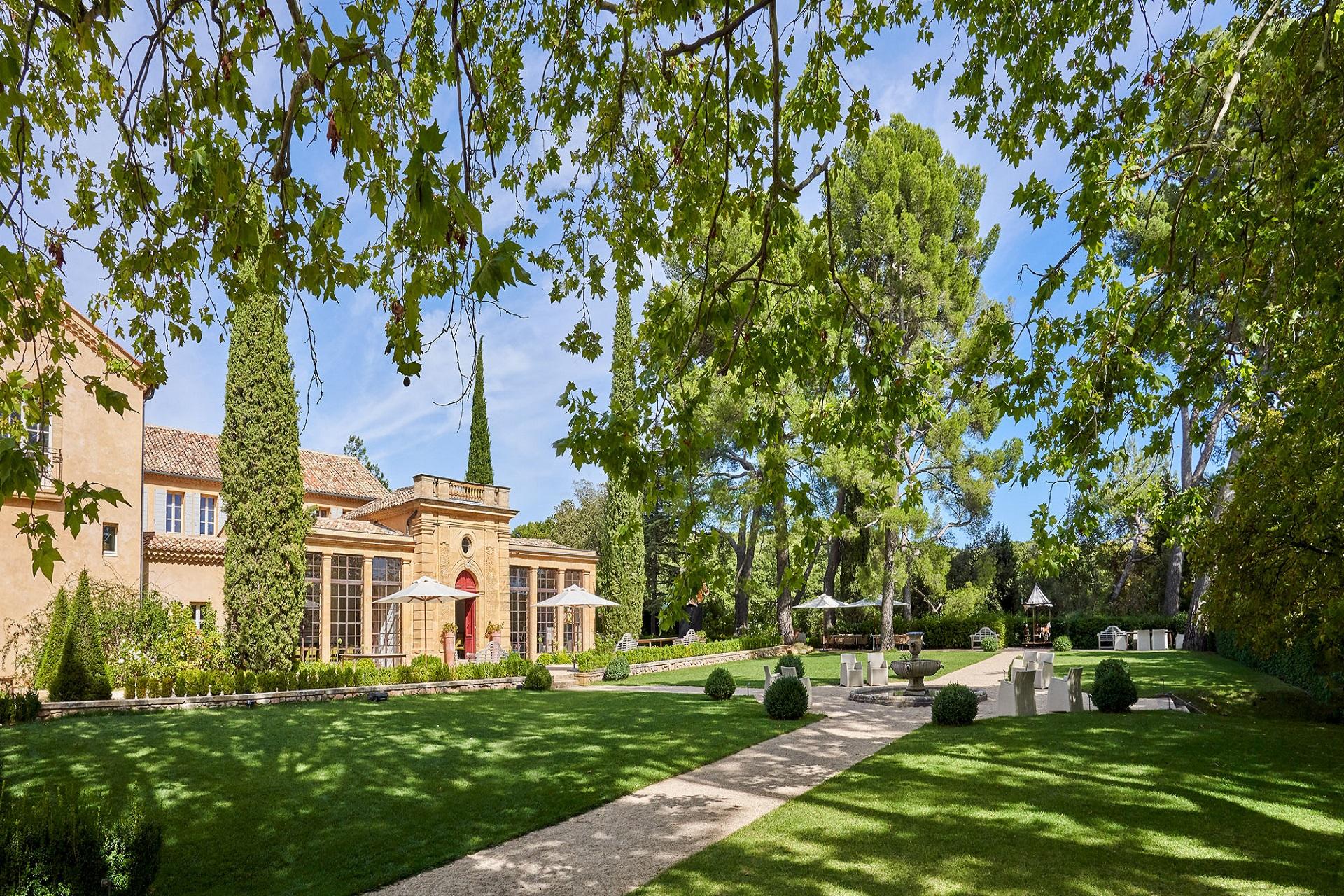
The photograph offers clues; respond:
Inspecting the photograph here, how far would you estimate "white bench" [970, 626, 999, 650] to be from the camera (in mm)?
31062

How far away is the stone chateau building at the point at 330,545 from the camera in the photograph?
19.3 m

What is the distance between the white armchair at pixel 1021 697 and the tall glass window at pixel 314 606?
1901cm

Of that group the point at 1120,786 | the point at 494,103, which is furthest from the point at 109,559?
the point at 1120,786

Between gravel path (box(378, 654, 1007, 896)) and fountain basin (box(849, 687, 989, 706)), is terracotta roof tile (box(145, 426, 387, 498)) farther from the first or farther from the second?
gravel path (box(378, 654, 1007, 896))

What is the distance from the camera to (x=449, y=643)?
82.0 ft

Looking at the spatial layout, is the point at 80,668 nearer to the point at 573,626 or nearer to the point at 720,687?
the point at 720,687

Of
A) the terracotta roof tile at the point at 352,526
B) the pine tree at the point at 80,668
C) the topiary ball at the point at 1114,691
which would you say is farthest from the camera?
the terracotta roof tile at the point at 352,526

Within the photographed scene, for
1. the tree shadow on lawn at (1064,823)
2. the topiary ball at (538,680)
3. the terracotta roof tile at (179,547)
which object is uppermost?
the terracotta roof tile at (179,547)

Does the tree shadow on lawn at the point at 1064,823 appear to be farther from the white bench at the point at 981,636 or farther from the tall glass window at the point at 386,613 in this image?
the white bench at the point at 981,636

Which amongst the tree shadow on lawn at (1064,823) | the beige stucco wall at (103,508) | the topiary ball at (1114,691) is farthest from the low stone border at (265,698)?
the topiary ball at (1114,691)

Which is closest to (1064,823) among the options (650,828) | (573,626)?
(650,828)

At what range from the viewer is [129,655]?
57.9 ft

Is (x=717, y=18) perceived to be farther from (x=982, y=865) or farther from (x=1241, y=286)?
(x=982, y=865)

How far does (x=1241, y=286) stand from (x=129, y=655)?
804 inches
